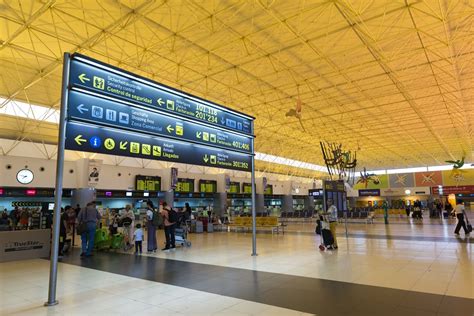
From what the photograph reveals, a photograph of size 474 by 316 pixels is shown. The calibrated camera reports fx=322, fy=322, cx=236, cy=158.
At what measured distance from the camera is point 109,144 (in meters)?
6.41

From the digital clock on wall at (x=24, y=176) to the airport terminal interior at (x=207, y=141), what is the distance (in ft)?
0.21

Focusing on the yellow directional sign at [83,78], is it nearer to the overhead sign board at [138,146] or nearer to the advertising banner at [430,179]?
the overhead sign board at [138,146]

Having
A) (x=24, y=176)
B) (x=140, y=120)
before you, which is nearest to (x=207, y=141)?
(x=140, y=120)

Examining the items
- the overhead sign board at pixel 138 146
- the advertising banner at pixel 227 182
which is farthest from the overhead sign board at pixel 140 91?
the advertising banner at pixel 227 182

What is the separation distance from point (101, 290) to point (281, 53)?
15.4 metres

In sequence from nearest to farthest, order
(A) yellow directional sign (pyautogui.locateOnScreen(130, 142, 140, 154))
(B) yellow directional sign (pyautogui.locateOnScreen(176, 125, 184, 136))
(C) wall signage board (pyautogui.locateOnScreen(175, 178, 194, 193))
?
(A) yellow directional sign (pyautogui.locateOnScreen(130, 142, 140, 154))
(B) yellow directional sign (pyautogui.locateOnScreen(176, 125, 184, 136))
(C) wall signage board (pyautogui.locateOnScreen(175, 178, 194, 193))

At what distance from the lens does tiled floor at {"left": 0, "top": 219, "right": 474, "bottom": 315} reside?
15.7ft

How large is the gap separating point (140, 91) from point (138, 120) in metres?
0.69

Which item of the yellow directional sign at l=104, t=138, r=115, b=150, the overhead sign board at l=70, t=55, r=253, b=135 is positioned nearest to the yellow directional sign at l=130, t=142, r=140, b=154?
the yellow directional sign at l=104, t=138, r=115, b=150

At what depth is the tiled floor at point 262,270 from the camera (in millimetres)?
4797

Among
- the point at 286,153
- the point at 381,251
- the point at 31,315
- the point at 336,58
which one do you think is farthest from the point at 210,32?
the point at 286,153

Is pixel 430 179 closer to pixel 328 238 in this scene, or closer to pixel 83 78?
pixel 328 238

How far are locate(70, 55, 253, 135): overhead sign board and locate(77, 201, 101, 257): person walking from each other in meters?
4.79

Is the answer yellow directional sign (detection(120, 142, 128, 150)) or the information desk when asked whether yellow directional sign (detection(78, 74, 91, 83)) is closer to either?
yellow directional sign (detection(120, 142, 128, 150))
